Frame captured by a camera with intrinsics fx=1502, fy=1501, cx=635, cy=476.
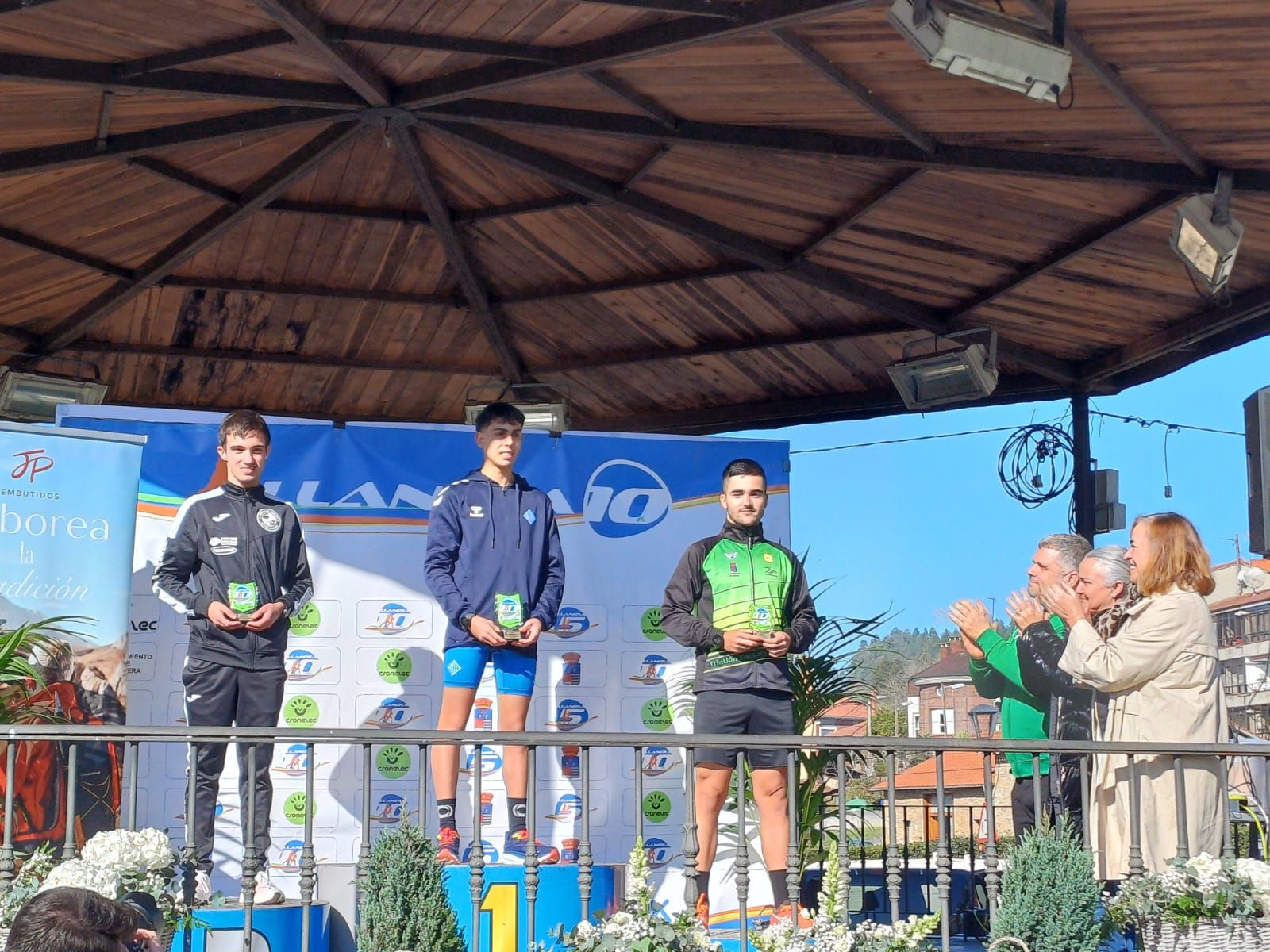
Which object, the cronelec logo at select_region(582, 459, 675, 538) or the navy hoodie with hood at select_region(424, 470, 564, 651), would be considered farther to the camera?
the cronelec logo at select_region(582, 459, 675, 538)

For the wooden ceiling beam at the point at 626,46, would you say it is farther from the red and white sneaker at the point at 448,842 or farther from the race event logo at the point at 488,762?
the race event logo at the point at 488,762

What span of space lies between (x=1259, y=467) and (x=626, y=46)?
3.20m

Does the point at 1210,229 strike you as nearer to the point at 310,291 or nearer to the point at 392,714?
the point at 392,714

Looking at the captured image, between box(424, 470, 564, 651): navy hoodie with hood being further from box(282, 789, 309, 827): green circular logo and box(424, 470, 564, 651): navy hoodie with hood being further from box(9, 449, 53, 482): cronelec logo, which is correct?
box(9, 449, 53, 482): cronelec logo

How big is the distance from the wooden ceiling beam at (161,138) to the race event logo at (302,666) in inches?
88.8

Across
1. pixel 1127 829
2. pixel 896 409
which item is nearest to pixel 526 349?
pixel 896 409

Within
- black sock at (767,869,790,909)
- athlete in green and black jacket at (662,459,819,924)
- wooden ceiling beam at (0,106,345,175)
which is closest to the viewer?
black sock at (767,869,790,909)

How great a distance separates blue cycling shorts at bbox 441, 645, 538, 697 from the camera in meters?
5.93

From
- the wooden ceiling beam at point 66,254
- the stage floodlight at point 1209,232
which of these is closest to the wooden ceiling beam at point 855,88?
the stage floodlight at point 1209,232

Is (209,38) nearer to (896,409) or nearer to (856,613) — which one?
(856,613)

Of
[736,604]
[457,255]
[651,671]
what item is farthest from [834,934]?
[457,255]

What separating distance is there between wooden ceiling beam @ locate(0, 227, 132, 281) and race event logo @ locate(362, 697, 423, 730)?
2.60 m

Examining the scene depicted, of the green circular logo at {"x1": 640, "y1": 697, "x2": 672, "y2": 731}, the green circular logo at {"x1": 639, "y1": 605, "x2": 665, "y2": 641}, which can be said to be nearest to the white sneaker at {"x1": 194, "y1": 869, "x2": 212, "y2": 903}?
the green circular logo at {"x1": 640, "y1": 697, "x2": 672, "y2": 731}

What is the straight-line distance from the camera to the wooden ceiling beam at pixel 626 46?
15.3ft
